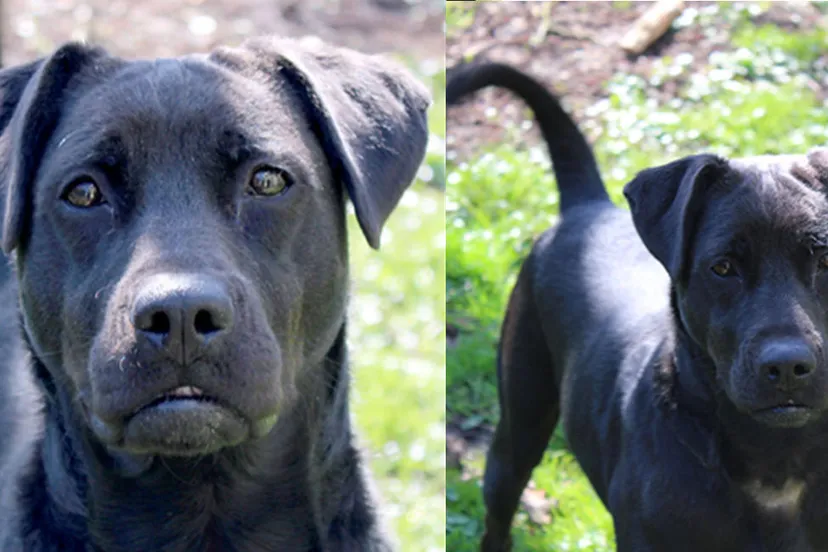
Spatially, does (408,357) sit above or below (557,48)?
below

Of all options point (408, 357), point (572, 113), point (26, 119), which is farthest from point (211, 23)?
point (26, 119)

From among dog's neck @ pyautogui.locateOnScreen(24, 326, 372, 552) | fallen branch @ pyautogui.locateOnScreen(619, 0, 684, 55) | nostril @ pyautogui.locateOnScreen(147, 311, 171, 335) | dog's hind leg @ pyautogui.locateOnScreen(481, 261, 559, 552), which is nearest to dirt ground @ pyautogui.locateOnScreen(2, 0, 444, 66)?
fallen branch @ pyautogui.locateOnScreen(619, 0, 684, 55)

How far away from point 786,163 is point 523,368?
55.6 inches

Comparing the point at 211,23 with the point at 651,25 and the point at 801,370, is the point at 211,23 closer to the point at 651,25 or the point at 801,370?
the point at 651,25

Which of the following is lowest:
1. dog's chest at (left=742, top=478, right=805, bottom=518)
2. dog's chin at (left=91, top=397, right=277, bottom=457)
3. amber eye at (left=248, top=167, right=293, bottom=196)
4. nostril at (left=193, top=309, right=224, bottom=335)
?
dog's chest at (left=742, top=478, right=805, bottom=518)

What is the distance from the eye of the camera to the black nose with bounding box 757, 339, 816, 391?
3.40 meters

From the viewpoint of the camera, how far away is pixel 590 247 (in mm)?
4570

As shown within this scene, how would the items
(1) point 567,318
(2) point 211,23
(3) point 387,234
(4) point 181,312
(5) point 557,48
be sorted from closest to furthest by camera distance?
(4) point 181,312
(1) point 567,318
(5) point 557,48
(3) point 387,234
(2) point 211,23

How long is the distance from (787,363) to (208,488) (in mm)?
1521

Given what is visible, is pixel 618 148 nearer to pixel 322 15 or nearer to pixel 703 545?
pixel 703 545

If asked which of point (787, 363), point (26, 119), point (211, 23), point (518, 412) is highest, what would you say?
point (26, 119)

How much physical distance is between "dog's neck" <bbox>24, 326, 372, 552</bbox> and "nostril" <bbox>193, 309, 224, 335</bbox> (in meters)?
0.53

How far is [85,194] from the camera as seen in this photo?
2939 mm

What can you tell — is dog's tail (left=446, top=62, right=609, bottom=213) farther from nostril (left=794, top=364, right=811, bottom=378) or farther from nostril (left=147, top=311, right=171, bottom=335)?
nostril (left=147, top=311, right=171, bottom=335)
